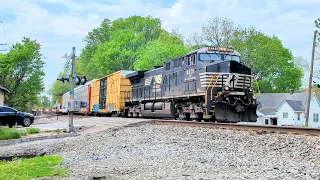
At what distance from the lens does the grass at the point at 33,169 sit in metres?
8.67

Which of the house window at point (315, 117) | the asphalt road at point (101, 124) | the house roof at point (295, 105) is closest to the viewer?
the asphalt road at point (101, 124)

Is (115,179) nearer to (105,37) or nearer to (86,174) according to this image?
(86,174)

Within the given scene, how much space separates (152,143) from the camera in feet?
38.4

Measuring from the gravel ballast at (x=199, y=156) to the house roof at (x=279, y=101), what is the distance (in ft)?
153

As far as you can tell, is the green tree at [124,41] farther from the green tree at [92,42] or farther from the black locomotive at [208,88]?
the black locomotive at [208,88]

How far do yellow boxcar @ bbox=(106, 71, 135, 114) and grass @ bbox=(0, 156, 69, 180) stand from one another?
60.2 feet

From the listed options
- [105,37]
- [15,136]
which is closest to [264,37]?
[105,37]

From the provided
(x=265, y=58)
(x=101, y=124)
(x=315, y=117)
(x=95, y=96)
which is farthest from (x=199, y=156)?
(x=315, y=117)

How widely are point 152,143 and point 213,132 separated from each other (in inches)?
78.8

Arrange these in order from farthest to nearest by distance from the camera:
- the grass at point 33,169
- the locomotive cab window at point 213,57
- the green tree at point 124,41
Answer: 1. the green tree at point 124,41
2. the locomotive cab window at point 213,57
3. the grass at point 33,169

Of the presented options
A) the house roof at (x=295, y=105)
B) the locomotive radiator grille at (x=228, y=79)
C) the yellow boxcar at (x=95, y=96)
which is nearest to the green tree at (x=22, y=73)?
the yellow boxcar at (x=95, y=96)

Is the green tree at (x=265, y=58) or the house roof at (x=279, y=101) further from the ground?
the green tree at (x=265, y=58)

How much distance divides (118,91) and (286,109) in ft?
113

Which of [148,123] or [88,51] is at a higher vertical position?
[88,51]
